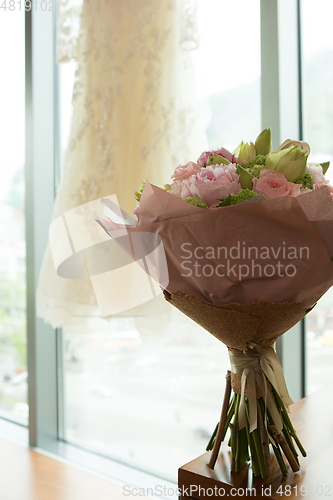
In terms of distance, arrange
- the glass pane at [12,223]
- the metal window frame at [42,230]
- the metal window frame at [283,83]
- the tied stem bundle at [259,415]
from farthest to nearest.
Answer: the glass pane at [12,223] → the metal window frame at [42,230] → the metal window frame at [283,83] → the tied stem bundle at [259,415]

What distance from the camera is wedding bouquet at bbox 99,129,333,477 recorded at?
501 millimetres

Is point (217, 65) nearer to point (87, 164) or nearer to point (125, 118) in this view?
point (125, 118)

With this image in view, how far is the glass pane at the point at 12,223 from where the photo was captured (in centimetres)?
190

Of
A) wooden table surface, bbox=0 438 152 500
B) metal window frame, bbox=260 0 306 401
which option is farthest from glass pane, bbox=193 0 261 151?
wooden table surface, bbox=0 438 152 500

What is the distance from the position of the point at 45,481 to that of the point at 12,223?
1.11 metres

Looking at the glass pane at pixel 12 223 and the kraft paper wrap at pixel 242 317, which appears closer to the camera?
the kraft paper wrap at pixel 242 317

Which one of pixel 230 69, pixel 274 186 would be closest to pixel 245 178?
pixel 274 186

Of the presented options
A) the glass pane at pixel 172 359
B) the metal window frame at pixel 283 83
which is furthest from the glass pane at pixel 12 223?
the metal window frame at pixel 283 83

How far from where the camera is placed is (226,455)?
2.15ft

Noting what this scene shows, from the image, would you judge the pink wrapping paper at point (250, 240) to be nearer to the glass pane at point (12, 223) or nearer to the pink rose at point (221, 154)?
the pink rose at point (221, 154)

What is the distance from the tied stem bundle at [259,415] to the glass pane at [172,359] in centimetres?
55

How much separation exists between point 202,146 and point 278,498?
2.90ft

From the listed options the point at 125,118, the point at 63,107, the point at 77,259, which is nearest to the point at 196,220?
the point at 77,259

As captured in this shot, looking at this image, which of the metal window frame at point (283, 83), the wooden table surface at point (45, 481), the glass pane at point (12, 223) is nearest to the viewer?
the metal window frame at point (283, 83)
